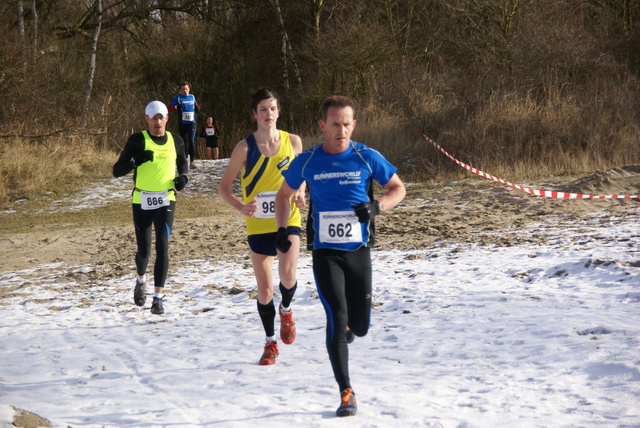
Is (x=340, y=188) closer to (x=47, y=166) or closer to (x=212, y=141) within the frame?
(x=47, y=166)

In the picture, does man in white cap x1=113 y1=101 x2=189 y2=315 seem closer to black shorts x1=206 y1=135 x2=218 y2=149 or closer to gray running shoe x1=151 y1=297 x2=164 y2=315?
gray running shoe x1=151 y1=297 x2=164 y2=315

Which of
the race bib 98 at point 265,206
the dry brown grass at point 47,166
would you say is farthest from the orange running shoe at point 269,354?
the dry brown grass at point 47,166

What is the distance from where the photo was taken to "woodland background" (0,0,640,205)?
15.7 meters

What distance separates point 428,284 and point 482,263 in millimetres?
1017

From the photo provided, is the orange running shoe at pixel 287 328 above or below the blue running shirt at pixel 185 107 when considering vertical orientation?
below

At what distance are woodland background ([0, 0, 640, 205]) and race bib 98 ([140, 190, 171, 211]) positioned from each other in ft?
30.0

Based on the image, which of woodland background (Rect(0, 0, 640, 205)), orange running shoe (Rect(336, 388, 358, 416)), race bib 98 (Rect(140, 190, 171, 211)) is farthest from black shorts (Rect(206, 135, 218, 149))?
orange running shoe (Rect(336, 388, 358, 416))

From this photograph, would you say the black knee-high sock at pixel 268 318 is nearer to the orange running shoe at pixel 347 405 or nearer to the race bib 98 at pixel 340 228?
the race bib 98 at pixel 340 228

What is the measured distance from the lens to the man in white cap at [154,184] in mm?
6426

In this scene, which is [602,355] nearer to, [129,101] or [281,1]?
[129,101]

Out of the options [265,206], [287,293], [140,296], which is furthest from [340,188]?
Result: [140,296]

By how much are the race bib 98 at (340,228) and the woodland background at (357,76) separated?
11.0 metres

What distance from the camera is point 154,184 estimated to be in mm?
6430

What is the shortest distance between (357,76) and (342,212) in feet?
65.8
